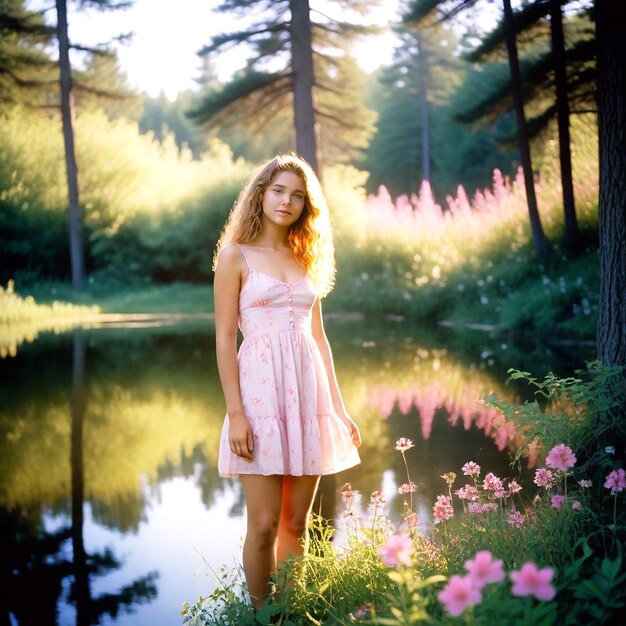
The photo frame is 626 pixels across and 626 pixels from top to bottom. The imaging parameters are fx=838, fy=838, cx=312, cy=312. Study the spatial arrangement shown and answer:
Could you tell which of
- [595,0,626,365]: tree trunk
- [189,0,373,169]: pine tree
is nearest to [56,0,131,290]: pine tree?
[189,0,373,169]: pine tree

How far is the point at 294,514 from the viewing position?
247 cm

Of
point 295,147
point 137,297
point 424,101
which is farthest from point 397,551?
point 424,101

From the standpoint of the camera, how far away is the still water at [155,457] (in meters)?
2.97

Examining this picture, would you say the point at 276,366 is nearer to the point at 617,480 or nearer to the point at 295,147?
the point at 617,480

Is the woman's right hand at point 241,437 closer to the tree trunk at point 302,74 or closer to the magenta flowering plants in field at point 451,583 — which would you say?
the magenta flowering plants in field at point 451,583

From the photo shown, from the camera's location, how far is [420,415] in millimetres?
5613

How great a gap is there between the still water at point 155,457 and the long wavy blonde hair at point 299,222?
69cm

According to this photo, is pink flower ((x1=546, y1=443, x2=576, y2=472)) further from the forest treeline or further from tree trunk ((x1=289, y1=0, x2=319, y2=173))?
tree trunk ((x1=289, y1=0, x2=319, y2=173))

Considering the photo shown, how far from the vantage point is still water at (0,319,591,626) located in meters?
2.97

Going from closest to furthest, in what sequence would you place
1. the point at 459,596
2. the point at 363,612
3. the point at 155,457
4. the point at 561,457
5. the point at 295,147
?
the point at 459,596 < the point at 363,612 < the point at 561,457 < the point at 155,457 < the point at 295,147

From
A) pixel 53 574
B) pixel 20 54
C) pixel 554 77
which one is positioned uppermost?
pixel 20 54

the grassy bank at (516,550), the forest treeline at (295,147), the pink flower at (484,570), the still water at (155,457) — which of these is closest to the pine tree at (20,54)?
the forest treeline at (295,147)

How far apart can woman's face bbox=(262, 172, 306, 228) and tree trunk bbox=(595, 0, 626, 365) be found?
1.43 metres

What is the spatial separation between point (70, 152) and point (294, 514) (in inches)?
658
